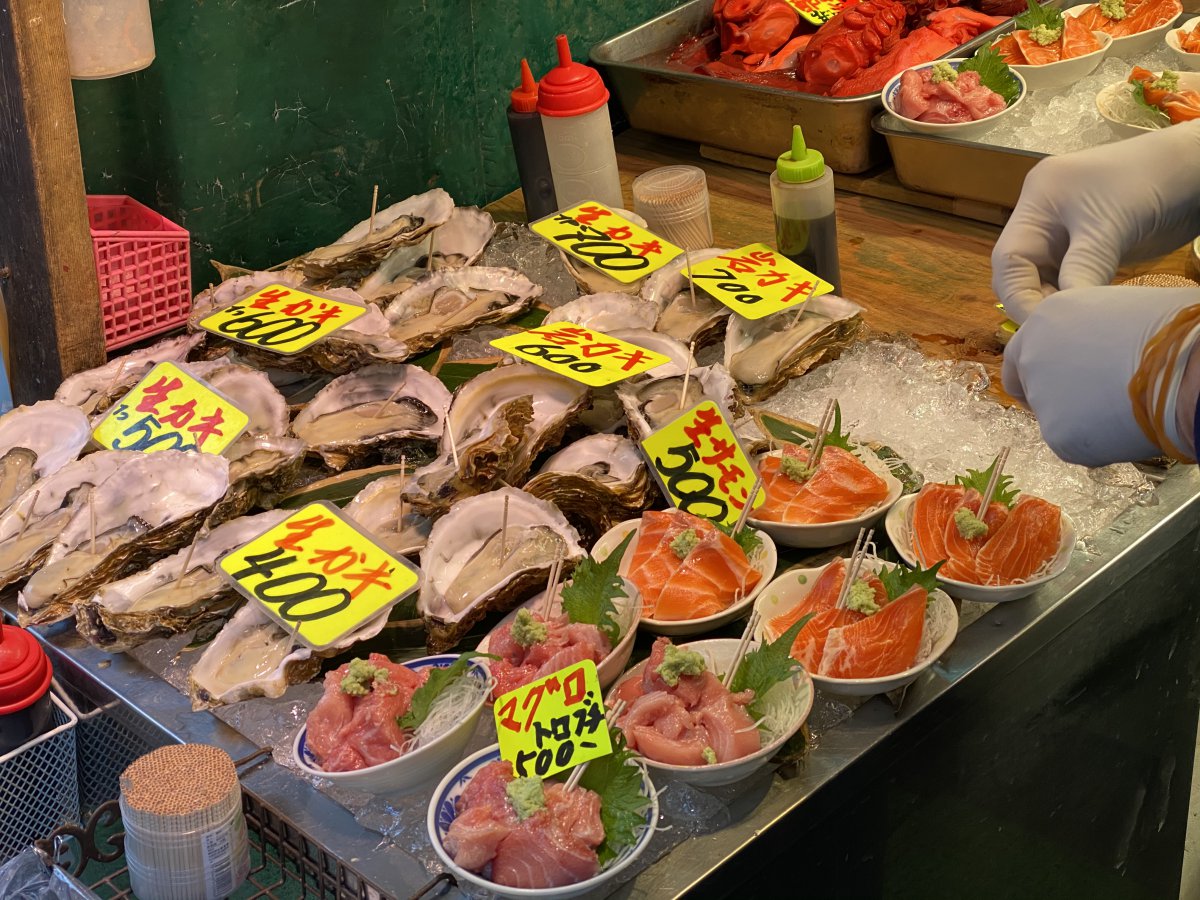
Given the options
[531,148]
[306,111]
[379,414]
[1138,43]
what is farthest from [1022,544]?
[1138,43]

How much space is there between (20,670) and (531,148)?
63.5 inches

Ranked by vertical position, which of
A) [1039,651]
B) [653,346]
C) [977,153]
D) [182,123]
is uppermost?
[182,123]

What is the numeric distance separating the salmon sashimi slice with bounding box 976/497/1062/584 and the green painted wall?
6.03ft

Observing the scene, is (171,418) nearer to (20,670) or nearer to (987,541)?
(20,670)

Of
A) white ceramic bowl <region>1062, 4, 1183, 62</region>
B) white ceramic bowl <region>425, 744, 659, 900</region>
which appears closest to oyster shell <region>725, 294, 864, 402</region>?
white ceramic bowl <region>425, 744, 659, 900</region>

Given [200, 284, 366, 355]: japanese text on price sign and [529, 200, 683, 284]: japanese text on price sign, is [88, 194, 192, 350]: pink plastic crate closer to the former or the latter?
[200, 284, 366, 355]: japanese text on price sign

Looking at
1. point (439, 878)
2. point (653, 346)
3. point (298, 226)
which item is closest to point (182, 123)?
point (298, 226)

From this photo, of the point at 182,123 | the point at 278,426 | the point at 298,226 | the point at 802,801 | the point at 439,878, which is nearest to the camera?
the point at 439,878

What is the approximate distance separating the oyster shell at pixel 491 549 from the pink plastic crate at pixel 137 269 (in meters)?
0.93

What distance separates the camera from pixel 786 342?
2398mm

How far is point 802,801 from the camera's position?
1554 millimetres

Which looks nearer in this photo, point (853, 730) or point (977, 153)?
point (853, 730)

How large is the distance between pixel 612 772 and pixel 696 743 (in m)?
0.11

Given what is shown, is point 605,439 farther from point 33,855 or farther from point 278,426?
point 33,855
